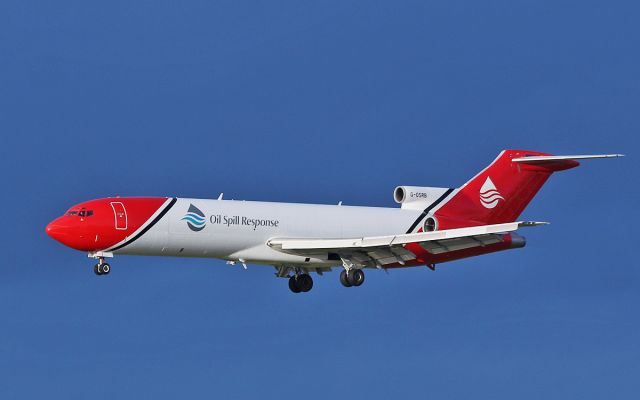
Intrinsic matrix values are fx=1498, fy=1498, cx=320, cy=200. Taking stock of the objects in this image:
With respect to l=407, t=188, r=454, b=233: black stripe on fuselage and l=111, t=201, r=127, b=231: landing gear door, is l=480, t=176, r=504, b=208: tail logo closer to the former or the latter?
l=407, t=188, r=454, b=233: black stripe on fuselage

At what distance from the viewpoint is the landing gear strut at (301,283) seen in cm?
6312

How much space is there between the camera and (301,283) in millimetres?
63188

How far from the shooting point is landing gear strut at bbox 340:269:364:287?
6019 cm

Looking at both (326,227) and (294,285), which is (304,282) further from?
(326,227)

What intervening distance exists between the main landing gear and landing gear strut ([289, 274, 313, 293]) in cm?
977

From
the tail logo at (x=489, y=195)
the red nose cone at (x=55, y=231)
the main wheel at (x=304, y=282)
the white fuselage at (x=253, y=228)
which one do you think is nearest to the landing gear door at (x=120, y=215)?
the white fuselage at (x=253, y=228)

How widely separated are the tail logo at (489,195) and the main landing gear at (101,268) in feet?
58.0

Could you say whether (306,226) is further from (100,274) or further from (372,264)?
(100,274)

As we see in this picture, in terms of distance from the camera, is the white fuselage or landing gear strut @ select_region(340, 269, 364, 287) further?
landing gear strut @ select_region(340, 269, 364, 287)

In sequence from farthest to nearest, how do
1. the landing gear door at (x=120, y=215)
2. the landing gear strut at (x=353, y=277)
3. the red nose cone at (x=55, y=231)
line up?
the landing gear strut at (x=353, y=277) → the landing gear door at (x=120, y=215) → the red nose cone at (x=55, y=231)

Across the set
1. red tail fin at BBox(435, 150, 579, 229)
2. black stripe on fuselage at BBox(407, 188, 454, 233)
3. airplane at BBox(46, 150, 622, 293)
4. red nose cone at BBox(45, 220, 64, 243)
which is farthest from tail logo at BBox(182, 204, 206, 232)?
red tail fin at BBox(435, 150, 579, 229)

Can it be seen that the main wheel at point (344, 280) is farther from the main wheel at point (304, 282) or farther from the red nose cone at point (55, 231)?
the red nose cone at point (55, 231)

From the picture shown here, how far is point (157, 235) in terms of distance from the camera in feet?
185

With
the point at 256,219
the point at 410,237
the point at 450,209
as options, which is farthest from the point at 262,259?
the point at 450,209
